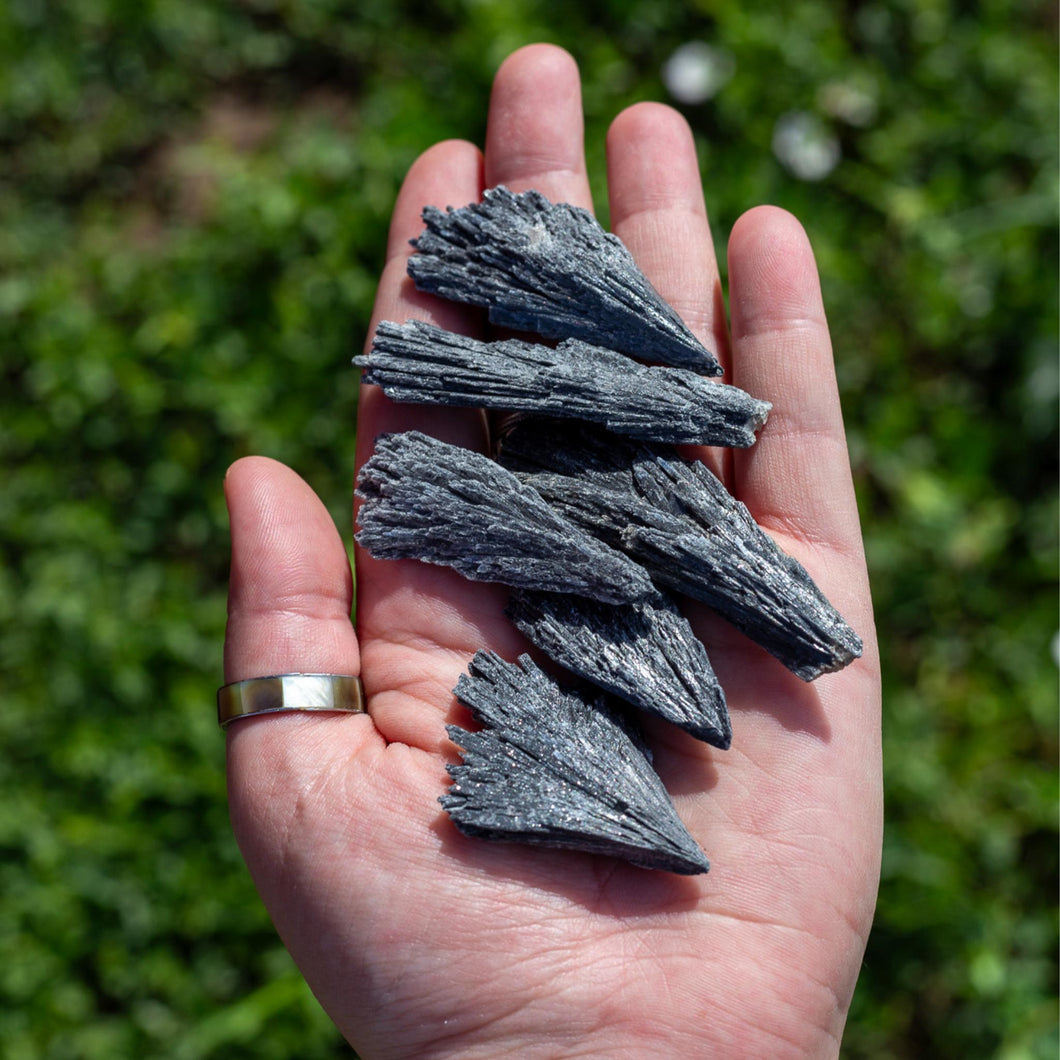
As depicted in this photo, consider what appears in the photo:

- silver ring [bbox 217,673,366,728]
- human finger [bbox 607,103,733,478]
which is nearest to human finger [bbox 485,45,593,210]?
human finger [bbox 607,103,733,478]

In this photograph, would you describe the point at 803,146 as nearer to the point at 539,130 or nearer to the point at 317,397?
the point at 539,130

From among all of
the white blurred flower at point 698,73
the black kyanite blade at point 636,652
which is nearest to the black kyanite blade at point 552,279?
the black kyanite blade at point 636,652

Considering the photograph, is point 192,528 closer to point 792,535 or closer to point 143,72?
point 143,72

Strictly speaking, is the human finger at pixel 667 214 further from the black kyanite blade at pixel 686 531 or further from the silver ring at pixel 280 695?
the silver ring at pixel 280 695

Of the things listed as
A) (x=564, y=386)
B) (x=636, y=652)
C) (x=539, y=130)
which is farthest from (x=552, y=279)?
(x=636, y=652)

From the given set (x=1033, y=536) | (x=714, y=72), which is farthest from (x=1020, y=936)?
(x=714, y=72)

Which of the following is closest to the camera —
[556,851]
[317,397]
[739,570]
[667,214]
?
[556,851]

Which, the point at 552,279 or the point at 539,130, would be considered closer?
the point at 552,279
